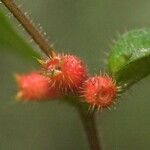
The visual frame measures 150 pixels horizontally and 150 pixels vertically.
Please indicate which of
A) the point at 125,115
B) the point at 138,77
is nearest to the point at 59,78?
the point at 138,77

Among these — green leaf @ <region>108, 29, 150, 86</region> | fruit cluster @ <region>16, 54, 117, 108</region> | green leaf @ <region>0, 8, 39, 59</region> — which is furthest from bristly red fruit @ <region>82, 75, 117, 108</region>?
green leaf @ <region>0, 8, 39, 59</region>

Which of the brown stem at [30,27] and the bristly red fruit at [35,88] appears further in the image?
the bristly red fruit at [35,88]

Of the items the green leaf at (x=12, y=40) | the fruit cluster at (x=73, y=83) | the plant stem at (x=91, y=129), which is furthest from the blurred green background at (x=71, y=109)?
the fruit cluster at (x=73, y=83)

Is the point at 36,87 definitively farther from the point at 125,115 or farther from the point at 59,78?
the point at 125,115

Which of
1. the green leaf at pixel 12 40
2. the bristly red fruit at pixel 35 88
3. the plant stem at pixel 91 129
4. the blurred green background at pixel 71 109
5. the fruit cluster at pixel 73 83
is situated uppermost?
the blurred green background at pixel 71 109

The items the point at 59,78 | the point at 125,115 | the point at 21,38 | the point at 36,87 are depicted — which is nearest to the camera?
the point at 59,78

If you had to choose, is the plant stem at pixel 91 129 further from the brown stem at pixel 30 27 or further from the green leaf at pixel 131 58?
the brown stem at pixel 30 27

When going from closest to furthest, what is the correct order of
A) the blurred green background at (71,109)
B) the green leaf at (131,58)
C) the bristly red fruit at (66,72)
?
1. the bristly red fruit at (66,72)
2. the green leaf at (131,58)
3. the blurred green background at (71,109)
